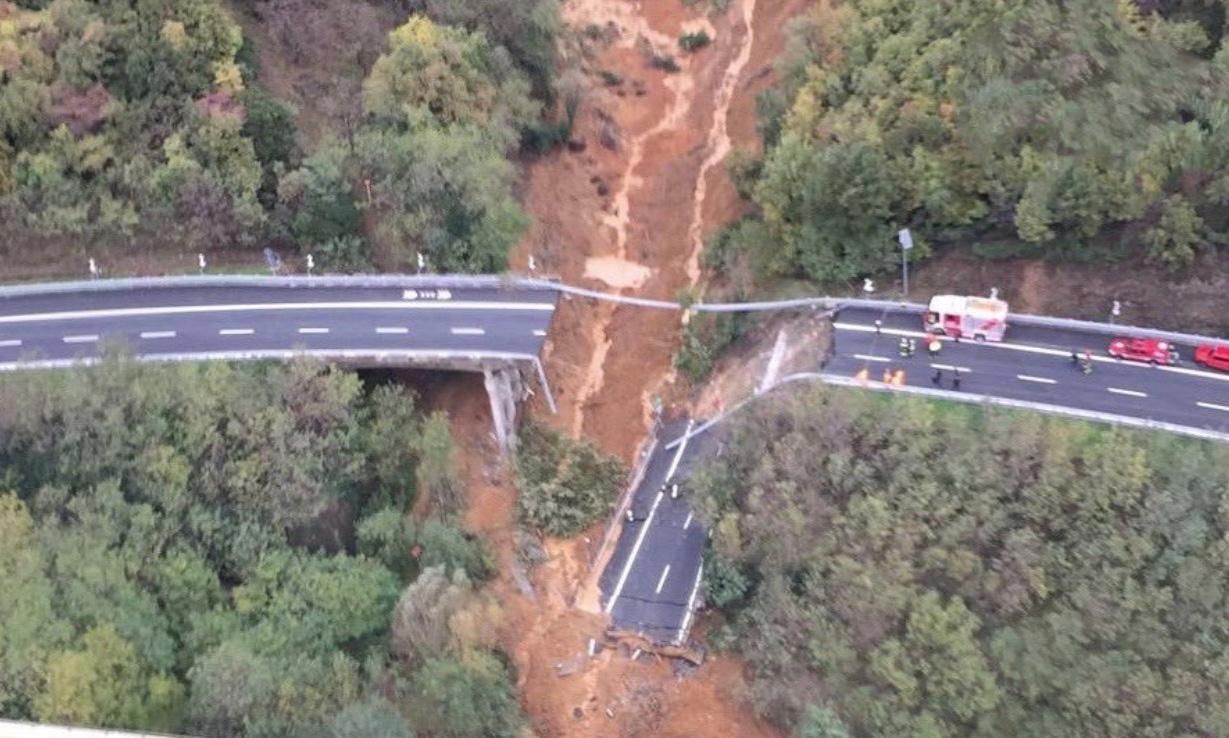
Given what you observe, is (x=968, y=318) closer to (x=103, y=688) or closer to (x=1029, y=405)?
(x=1029, y=405)

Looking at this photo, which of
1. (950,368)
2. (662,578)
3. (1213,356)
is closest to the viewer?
(1213,356)

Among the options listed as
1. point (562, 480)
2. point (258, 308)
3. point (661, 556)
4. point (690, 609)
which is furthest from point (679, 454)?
point (258, 308)

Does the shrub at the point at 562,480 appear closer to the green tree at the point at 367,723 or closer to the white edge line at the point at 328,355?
the white edge line at the point at 328,355

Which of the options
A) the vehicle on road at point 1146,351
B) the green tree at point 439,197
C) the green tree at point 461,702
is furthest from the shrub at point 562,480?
the vehicle on road at point 1146,351

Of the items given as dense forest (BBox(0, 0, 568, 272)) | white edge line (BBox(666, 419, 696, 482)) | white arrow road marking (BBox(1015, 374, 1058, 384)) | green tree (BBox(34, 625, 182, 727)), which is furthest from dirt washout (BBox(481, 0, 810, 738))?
white arrow road marking (BBox(1015, 374, 1058, 384))

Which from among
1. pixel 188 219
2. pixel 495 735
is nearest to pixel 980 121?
pixel 495 735

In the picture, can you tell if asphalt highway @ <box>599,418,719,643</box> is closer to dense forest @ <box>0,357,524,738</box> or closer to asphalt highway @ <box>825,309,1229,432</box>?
dense forest @ <box>0,357,524,738</box>

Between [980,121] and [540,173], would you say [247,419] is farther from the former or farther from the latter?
[980,121]
